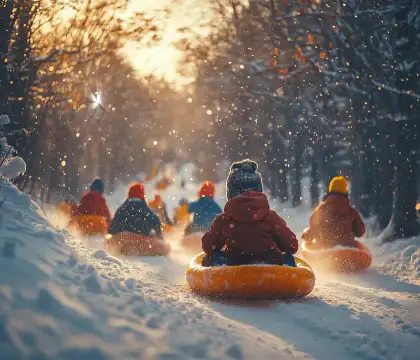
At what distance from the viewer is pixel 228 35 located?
21438mm

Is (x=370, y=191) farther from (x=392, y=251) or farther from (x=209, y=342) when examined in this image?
(x=209, y=342)

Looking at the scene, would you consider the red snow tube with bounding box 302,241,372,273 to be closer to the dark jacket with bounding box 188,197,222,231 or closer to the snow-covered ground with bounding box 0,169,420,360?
the snow-covered ground with bounding box 0,169,420,360

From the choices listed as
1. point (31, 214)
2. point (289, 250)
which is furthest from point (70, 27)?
point (289, 250)

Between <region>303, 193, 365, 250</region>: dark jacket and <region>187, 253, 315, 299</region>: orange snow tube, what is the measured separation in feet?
12.6

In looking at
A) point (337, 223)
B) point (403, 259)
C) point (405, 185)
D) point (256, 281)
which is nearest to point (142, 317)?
point (256, 281)

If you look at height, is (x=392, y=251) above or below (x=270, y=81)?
below

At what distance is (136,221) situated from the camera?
420 inches

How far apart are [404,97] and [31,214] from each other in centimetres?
983

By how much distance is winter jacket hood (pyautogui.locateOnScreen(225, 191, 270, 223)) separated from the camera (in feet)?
20.0

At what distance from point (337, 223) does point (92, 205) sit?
6350 millimetres

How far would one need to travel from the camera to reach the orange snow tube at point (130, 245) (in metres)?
10.4

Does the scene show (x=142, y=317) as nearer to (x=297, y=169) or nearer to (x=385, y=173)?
(x=385, y=173)

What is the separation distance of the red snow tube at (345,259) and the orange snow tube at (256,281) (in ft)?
11.6

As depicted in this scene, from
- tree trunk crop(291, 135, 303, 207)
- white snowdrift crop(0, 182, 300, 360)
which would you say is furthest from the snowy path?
tree trunk crop(291, 135, 303, 207)
